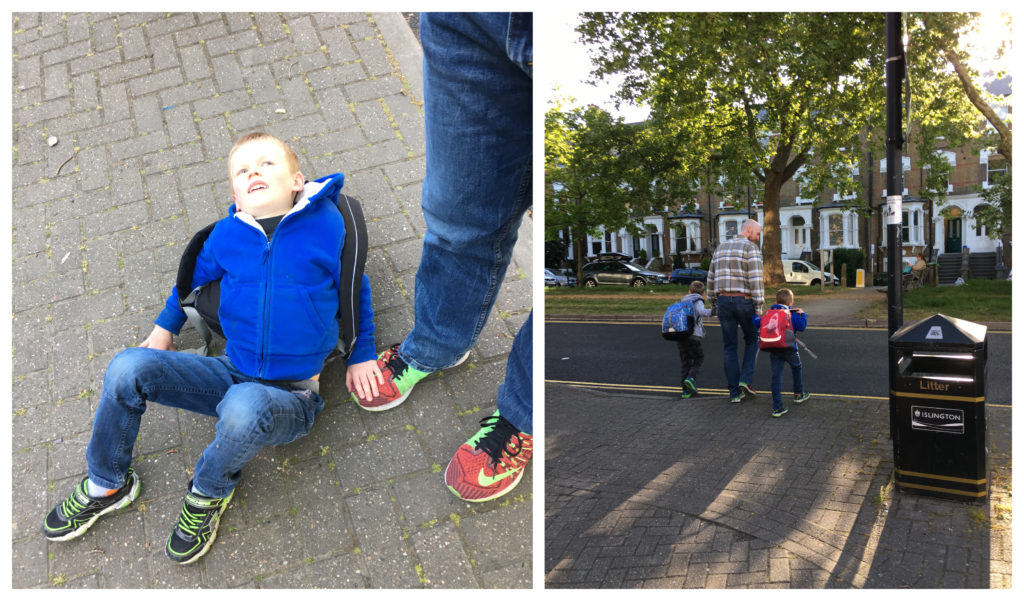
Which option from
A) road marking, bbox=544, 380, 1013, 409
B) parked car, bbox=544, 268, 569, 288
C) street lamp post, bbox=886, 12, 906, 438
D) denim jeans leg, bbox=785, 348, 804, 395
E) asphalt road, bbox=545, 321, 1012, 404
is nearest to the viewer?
street lamp post, bbox=886, 12, 906, 438

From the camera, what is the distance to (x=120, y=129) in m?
4.00

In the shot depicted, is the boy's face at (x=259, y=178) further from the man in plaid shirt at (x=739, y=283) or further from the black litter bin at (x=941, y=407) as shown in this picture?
the man in plaid shirt at (x=739, y=283)

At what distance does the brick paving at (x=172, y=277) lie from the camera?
2.50 metres

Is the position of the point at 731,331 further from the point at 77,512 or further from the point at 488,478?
the point at 77,512

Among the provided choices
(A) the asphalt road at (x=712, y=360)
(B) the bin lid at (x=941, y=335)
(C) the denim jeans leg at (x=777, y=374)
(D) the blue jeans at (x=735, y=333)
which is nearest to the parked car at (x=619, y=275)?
(A) the asphalt road at (x=712, y=360)

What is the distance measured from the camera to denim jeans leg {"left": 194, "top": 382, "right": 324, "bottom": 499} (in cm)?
227

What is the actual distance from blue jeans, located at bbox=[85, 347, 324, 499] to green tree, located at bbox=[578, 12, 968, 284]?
78.0 inches

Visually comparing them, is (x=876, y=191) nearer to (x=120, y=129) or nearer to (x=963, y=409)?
(x=963, y=409)

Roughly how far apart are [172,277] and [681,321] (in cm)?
354

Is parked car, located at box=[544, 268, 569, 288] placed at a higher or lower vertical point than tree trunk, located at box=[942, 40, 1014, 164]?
lower

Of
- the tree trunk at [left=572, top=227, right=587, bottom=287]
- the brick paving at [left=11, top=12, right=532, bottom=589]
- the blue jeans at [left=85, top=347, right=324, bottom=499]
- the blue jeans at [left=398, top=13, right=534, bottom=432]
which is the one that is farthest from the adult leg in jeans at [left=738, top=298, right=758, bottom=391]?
the blue jeans at [left=85, top=347, right=324, bottom=499]

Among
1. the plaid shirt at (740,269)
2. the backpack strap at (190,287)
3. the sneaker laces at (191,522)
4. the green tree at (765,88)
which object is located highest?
the green tree at (765,88)

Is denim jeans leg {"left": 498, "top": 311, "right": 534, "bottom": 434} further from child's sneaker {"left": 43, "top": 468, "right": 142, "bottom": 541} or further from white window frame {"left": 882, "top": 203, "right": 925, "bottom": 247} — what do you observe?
white window frame {"left": 882, "top": 203, "right": 925, "bottom": 247}

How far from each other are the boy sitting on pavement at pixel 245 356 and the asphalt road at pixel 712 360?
3147mm
